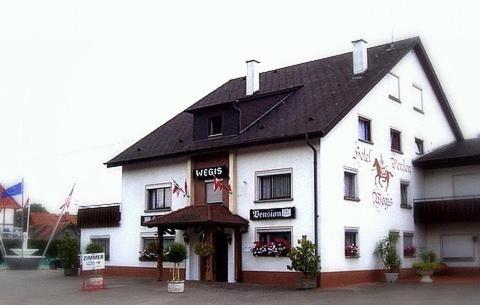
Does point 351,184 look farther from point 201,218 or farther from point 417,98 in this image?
point 417,98

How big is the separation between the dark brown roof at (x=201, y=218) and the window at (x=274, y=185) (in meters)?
1.49

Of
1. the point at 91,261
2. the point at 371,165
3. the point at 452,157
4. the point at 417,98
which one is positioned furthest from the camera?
the point at 417,98

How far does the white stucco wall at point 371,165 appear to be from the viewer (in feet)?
84.2

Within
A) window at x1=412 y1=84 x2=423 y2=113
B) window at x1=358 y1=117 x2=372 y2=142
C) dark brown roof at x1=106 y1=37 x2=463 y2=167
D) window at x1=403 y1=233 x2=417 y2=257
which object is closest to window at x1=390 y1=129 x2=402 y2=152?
window at x1=358 y1=117 x2=372 y2=142

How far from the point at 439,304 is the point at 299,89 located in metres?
14.9

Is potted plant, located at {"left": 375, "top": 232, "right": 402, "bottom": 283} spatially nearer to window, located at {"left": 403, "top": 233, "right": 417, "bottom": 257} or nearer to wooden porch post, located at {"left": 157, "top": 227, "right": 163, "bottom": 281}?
window, located at {"left": 403, "top": 233, "right": 417, "bottom": 257}

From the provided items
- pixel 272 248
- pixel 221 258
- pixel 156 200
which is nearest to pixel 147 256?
pixel 156 200

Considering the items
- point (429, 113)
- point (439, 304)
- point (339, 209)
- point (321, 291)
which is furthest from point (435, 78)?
point (439, 304)

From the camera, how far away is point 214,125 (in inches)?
1208

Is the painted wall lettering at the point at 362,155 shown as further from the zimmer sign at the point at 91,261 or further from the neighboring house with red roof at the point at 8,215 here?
the neighboring house with red roof at the point at 8,215

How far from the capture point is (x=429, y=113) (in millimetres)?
34656

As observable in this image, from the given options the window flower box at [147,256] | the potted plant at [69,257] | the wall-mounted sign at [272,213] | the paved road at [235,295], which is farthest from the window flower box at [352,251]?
the potted plant at [69,257]

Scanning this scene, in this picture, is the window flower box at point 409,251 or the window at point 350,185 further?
the window flower box at point 409,251

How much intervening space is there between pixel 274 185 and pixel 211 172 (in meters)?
3.36
